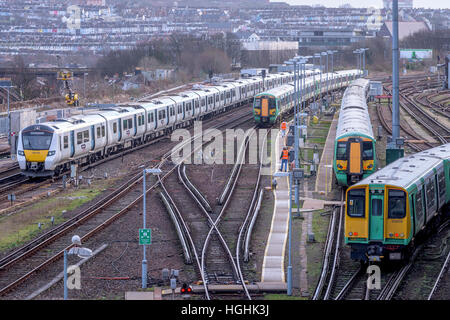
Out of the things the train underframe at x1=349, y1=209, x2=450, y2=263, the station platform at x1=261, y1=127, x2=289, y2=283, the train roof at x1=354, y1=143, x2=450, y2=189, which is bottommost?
the station platform at x1=261, y1=127, x2=289, y2=283

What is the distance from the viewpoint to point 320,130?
52.5 m

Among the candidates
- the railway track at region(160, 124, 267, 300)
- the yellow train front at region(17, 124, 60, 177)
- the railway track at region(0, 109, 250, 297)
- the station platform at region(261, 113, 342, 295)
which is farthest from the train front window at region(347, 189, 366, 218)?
the yellow train front at region(17, 124, 60, 177)

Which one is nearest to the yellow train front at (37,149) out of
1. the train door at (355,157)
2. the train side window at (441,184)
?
the train door at (355,157)

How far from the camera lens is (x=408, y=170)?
2166 cm

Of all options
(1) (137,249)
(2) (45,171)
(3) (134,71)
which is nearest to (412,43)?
(3) (134,71)

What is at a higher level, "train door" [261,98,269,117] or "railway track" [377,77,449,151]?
"train door" [261,98,269,117]

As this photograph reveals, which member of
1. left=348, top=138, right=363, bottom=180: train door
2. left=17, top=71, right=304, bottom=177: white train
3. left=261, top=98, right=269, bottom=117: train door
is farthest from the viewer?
left=261, top=98, right=269, bottom=117: train door

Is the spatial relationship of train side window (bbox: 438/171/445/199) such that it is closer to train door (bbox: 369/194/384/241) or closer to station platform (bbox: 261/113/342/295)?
station platform (bbox: 261/113/342/295)

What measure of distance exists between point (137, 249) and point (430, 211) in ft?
27.6

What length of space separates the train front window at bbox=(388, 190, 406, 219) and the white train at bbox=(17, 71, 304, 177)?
17.9 meters

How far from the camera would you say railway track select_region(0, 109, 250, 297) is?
19.4 metres

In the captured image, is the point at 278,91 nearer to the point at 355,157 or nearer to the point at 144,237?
the point at 355,157

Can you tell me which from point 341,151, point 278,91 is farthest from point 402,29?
point 341,151

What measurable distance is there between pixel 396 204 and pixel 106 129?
22589 mm
